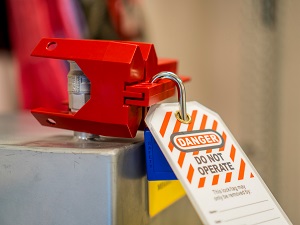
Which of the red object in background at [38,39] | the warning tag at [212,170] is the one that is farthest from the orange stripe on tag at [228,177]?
the red object in background at [38,39]

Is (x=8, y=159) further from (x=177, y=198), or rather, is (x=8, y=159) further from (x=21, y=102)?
(x=21, y=102)

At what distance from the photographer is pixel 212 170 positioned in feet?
1.22

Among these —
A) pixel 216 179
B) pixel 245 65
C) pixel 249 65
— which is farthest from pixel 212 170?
pixel 245 65

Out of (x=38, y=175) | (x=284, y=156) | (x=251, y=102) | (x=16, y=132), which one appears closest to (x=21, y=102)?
(x=16, y=132)

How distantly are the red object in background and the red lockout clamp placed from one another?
454mm

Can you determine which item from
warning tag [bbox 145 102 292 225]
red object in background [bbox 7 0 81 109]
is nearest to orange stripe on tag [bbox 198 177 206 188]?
warning tag [bbox 145 102 292 225]

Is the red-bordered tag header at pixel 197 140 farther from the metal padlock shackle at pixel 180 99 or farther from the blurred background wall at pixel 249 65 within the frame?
the blurred background wall at pixel 249 65

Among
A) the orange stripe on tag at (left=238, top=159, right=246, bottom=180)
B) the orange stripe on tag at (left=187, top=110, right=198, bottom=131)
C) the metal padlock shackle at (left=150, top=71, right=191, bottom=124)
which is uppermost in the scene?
the metal padlock shackle at (left=150, top=71, right=191, bottom=124)

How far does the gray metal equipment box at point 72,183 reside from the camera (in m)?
0.35

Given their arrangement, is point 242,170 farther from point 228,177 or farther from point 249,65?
point 249,65

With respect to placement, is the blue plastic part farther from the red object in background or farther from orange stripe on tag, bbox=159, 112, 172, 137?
the red object in background

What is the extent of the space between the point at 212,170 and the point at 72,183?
0.10 metres

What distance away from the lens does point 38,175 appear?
1.20 feet

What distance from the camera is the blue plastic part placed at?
1.26 ft
